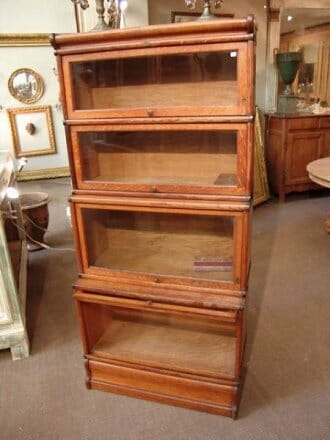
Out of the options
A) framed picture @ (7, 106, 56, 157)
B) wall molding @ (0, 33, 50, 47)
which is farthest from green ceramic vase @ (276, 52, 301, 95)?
framed picture @ (7, 106, 56, 157)

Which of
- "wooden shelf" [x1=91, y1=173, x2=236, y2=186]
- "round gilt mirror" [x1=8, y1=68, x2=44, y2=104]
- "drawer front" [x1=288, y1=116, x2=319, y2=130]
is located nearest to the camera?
"wooden shelf" [x1=91, y1=173, x2=236, y2=186]

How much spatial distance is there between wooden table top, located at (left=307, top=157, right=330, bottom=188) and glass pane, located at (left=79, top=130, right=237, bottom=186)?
1500 mm

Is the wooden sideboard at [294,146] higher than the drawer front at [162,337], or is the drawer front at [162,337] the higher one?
the wooden sideboard at [294,146]

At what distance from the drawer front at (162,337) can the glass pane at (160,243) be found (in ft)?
0.50

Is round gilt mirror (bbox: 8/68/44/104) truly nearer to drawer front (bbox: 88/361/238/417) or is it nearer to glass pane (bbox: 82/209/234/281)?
glass pane (bbox: 82/209/234/281)

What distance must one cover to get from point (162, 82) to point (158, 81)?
0.05 feet

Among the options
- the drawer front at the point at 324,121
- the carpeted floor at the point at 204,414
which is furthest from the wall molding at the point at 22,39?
the drawer front at the point at 324,121

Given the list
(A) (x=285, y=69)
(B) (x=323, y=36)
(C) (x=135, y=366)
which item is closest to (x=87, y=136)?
(C) (x=135, y=366)

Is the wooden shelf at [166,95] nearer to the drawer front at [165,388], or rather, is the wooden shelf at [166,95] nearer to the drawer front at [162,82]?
the drawer front at [162,82]

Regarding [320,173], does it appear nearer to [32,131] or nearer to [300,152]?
[300,152]

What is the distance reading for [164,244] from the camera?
63.7 inches

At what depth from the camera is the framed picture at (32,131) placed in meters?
4.98

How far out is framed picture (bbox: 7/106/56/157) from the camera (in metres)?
4.98

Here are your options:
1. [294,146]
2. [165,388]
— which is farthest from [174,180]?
[294,146]
